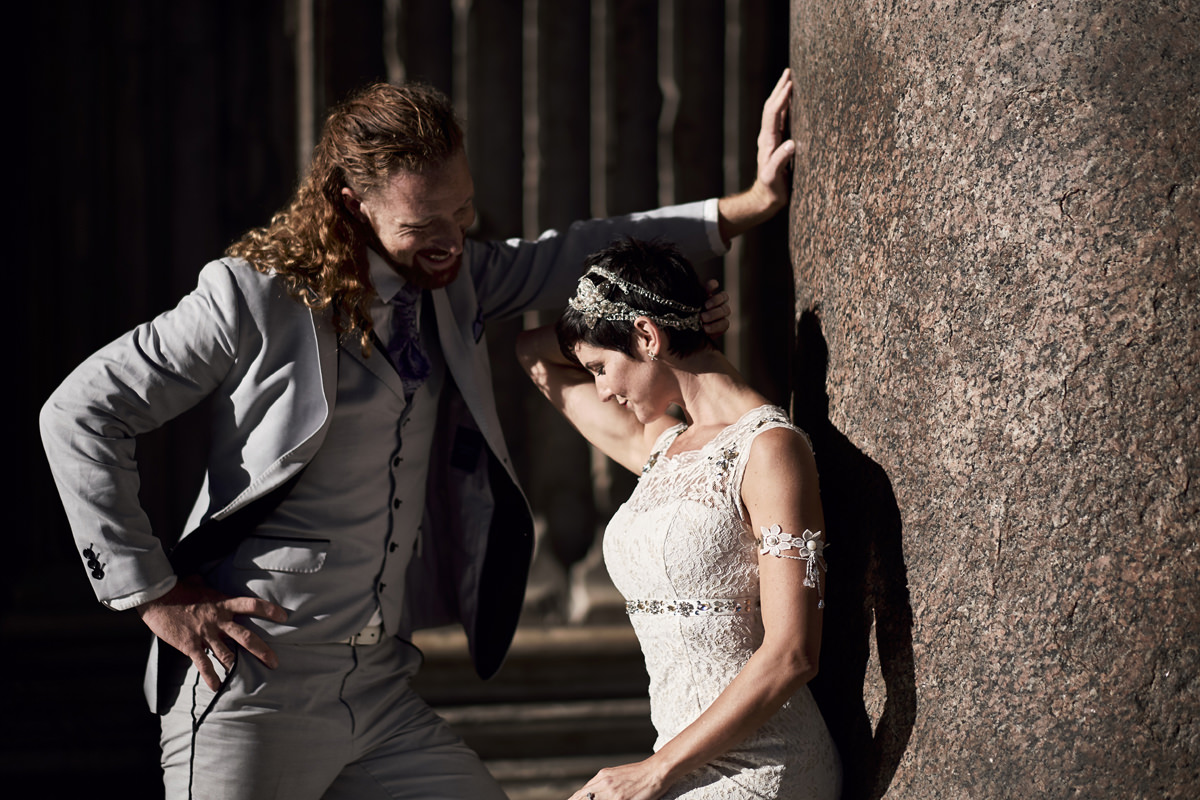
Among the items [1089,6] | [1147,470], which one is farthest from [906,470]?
[1089,6]

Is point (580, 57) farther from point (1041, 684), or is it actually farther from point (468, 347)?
point (1041, 684)

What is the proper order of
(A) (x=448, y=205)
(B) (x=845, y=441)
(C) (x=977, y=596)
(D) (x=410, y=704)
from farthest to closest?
(D) (x=410, y=704)
(A) (x=448, y=205)
(B) (x=845, y=441)
(C) (x=977, y=596)

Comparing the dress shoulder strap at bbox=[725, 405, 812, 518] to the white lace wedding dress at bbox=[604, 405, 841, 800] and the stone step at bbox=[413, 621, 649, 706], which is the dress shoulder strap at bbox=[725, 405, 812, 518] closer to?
the white lace wedding dress at bbox=[604, 405, 841, 800]

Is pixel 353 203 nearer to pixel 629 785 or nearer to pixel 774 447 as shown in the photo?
pixel 774 447

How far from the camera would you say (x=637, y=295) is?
196 centimetres

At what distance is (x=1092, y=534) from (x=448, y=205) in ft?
4.40

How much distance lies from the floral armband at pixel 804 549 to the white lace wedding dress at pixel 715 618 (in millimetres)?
107

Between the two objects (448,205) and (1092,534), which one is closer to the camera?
(1092,534)

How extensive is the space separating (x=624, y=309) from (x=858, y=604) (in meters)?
0.67

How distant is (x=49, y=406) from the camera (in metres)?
1.98

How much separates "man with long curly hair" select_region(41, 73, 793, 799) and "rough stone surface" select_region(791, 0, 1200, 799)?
615mm

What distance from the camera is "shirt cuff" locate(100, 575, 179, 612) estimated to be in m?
1.98

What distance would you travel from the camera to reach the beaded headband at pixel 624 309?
1.96 m

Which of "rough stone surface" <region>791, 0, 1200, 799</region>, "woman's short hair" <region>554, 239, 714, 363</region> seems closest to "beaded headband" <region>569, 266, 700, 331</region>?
"woman's short hair" <region>554, 239, 714, 363</region>
